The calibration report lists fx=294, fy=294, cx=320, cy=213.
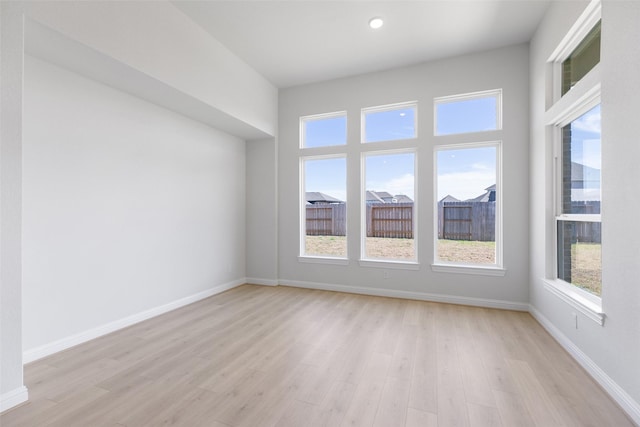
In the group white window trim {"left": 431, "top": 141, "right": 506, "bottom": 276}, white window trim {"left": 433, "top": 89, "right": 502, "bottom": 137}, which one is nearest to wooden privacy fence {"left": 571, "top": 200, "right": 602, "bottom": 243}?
white window trim {"left": 431, "top": 141, "right": 506, "bottom": 276}

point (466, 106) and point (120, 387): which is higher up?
point (466, 106)

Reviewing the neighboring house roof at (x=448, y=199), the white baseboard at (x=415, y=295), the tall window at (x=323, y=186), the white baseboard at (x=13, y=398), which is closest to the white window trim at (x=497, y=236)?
the neighboring house roof at (x=448, y=199)

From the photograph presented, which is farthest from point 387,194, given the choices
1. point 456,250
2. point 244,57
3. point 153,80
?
point 153,80

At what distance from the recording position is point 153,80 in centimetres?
Answer: 289

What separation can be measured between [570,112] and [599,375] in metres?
2.20

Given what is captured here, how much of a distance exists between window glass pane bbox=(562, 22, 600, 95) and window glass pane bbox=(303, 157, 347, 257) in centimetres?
280

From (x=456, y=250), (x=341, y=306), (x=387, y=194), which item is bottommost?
(x=341, y=306)

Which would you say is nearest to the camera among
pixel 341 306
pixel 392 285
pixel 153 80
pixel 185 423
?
pixel 185 423

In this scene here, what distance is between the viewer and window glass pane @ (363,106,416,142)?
436cm

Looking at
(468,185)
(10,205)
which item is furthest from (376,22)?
(10,205)

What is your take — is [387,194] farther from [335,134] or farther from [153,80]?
[153,80]

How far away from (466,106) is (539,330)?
2906 millimetres

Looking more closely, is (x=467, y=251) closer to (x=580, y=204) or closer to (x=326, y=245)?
(x=580, y=204)

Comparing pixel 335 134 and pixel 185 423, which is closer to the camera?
pixel 185 423
